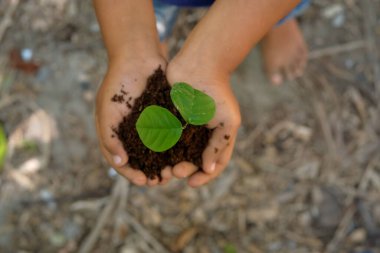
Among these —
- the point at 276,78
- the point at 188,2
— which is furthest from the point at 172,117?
the point at 276,78

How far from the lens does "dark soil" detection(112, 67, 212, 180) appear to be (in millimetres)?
1260

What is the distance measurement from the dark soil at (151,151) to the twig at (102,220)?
24.3 inches

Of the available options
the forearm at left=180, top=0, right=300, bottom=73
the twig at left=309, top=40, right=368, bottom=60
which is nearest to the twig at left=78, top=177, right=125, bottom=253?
the forearm at left=180, top=0, right=300, bottom=73

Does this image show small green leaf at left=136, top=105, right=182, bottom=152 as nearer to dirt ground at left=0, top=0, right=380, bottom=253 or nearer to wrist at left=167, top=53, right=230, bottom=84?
wrist at left=167, top=53, right=230, bottom=84

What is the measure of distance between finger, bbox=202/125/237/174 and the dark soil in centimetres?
2

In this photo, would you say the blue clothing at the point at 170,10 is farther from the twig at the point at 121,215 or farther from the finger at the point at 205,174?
the twig at the point at 121,215

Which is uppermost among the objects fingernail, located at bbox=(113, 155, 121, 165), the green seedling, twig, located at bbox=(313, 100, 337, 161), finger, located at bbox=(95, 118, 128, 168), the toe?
the green seedling

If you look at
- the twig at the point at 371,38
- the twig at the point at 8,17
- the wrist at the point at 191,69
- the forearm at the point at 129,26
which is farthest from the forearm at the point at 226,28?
the twig at the point at 8,17

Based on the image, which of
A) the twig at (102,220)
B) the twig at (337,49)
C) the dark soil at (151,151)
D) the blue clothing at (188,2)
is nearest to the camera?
the dark soil at (151,151)

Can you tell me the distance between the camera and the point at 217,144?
4.24 feet

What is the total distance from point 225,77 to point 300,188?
84 centimetres

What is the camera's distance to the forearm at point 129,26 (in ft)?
4.32

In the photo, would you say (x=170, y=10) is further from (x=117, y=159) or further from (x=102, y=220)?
(x=102, y=220)

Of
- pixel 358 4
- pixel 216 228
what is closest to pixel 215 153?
pixel 216 228
